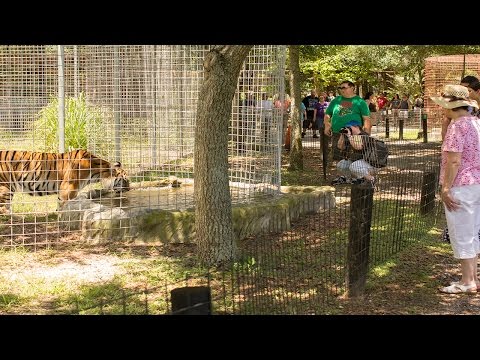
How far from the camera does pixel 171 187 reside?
9.80 m

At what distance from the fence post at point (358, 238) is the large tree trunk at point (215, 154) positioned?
57.7 inches

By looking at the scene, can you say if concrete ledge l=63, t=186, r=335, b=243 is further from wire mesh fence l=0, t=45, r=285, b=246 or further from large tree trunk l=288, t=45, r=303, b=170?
large tree trunk l=288, t=45, r=303, b=170

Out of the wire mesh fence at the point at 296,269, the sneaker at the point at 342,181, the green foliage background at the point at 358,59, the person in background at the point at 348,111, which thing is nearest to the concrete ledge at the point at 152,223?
the wire mesh fence at the point at 296,269

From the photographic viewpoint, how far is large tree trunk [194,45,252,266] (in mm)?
6086

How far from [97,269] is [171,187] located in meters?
3.36

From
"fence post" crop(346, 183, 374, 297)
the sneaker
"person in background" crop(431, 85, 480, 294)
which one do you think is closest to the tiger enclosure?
"fence post" crop(346, 183, 374, 297)

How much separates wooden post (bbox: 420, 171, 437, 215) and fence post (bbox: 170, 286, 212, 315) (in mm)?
6075

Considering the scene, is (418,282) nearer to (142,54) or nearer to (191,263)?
(191,263)

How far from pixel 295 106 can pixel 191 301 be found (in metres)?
10.4

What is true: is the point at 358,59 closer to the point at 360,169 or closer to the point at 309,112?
the point at 309,112

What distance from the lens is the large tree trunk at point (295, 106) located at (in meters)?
13.0

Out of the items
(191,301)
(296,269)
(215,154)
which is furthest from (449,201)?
(191,301)

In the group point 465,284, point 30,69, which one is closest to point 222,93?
point 465,284

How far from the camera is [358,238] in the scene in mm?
5301
